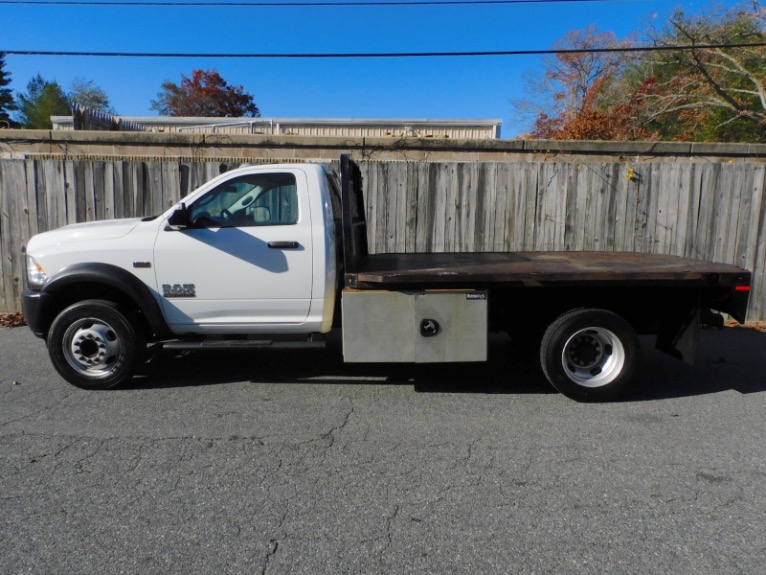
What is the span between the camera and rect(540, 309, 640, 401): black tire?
550cm

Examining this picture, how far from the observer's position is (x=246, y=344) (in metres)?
5.64

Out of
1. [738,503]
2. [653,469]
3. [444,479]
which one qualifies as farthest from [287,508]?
[738,503]

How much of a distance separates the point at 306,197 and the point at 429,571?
12.2 feet

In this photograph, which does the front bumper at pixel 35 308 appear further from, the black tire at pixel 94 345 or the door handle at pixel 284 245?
the door handle at pixel 284 245

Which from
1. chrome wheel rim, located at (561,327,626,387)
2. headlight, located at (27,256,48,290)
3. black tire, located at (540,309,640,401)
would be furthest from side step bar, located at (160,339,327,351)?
chrome wheel rim, located at (561,327,626,387)

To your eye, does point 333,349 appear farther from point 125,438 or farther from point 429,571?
point 429,571

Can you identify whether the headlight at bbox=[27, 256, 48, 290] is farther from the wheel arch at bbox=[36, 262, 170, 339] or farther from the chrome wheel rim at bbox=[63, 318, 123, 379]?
the chrome wheel rim at bbox=[63, 318, 123, 379]

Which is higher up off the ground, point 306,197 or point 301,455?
point 306,197

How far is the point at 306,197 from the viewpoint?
574 centimetres

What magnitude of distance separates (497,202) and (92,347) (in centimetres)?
572

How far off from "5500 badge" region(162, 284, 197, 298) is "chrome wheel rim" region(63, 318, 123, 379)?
60 cm

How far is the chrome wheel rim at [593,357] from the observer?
5.55 m

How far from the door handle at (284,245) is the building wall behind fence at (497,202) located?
3.38 m

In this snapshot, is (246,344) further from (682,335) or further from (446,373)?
(682,335)
